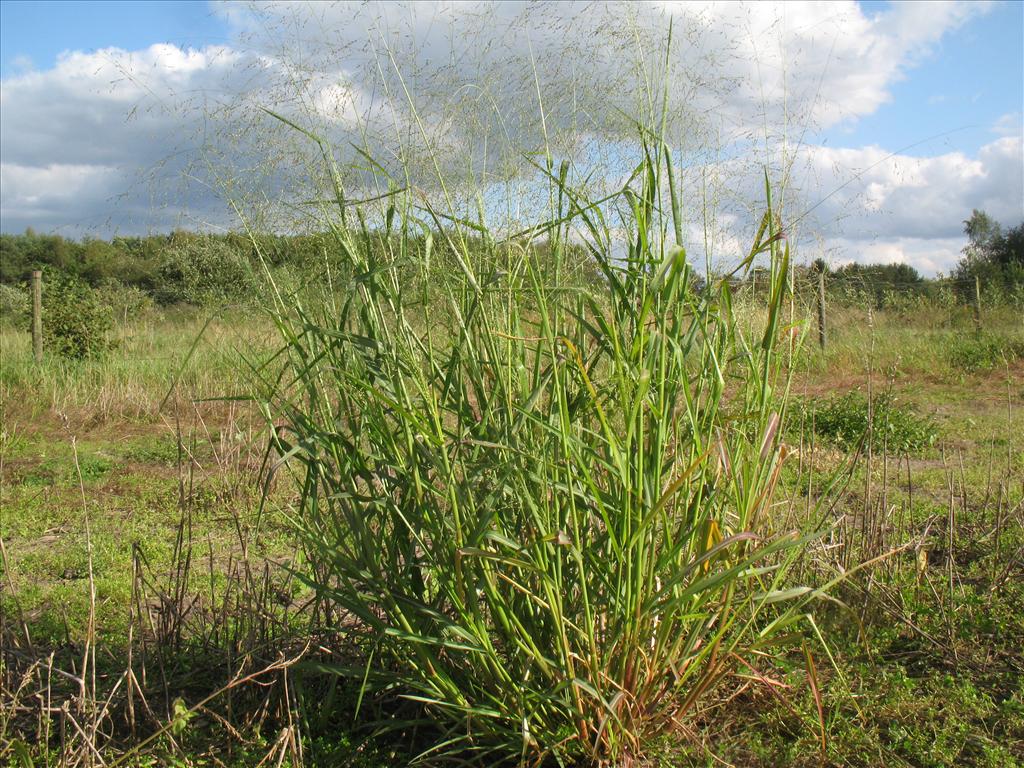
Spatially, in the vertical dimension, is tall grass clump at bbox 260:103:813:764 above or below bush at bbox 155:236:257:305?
below

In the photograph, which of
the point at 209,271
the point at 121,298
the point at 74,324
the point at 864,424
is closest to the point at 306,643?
the point at 209,271

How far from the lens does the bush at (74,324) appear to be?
31.9 feet

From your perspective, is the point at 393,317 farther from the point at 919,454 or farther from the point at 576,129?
the point at 919,454

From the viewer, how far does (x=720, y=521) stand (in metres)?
2.00

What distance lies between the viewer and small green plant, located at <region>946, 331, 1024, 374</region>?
9.38m

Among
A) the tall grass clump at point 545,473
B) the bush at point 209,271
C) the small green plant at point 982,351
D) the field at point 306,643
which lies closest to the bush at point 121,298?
the field at point 306,643

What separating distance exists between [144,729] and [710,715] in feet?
5.18

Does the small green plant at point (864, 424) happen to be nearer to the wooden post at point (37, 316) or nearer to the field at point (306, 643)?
the field at point (306, 643)

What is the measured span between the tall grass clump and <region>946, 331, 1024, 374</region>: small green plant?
28.5ft

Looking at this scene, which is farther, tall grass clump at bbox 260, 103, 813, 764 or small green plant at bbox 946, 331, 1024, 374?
small green plant at bbox 946, 331, 1024, 374

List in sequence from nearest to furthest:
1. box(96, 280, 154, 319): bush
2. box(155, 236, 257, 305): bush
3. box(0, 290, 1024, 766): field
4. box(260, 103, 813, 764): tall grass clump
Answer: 1. box(260, 103, 813, 764): tall grass clump
2. box(0, 290, 1024, 766): field
3. box(155, 236, 257, 305): bush
4. box(96, 280, 154, 319): bush

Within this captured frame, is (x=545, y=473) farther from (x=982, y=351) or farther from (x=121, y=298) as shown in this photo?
(x=121, y=298)

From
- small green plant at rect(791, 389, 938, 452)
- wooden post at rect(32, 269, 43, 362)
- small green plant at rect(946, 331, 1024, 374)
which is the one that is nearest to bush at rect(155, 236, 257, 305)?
small green plant at rect(791, 389, 938, 452)

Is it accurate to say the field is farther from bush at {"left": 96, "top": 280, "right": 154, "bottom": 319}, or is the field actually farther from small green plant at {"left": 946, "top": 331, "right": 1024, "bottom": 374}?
small green plant at {"left": 946, "top": 331, "right": 1024, "bottom": 374}
